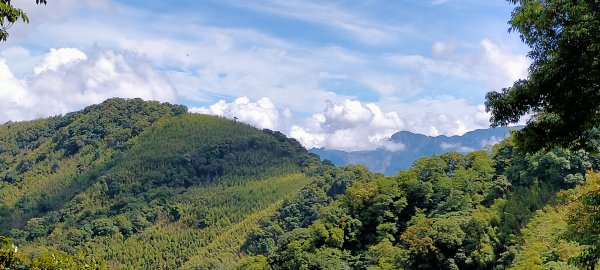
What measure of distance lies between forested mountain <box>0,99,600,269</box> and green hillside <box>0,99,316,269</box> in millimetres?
396

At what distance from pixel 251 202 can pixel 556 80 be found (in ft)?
313

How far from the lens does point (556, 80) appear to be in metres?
9.91

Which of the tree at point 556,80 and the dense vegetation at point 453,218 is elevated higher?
the tree at point 556,80

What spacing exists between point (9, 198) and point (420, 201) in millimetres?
109399

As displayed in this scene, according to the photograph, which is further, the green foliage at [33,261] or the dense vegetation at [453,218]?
the dense vegetation at [453,218]

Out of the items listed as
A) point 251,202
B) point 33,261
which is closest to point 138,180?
point 251,202

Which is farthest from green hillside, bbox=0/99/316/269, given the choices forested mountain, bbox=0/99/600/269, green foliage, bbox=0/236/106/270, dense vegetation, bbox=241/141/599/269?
green foliage, bbox=0/236/106/270

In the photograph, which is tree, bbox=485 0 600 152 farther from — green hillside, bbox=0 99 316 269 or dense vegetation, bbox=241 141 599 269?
green hillside, bbox=0 99 316 269

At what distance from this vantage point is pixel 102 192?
113 meters

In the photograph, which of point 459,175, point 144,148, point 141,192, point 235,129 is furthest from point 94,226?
point 459,175

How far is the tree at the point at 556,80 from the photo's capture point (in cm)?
915

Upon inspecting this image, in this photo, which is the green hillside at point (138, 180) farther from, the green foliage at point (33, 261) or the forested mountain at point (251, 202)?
the green foliage at point (33, 261)

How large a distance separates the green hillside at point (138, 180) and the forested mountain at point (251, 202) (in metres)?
0.40

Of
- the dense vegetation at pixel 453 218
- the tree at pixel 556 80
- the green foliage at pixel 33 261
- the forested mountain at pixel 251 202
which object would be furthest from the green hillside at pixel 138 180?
the tree at pixel 556 80
